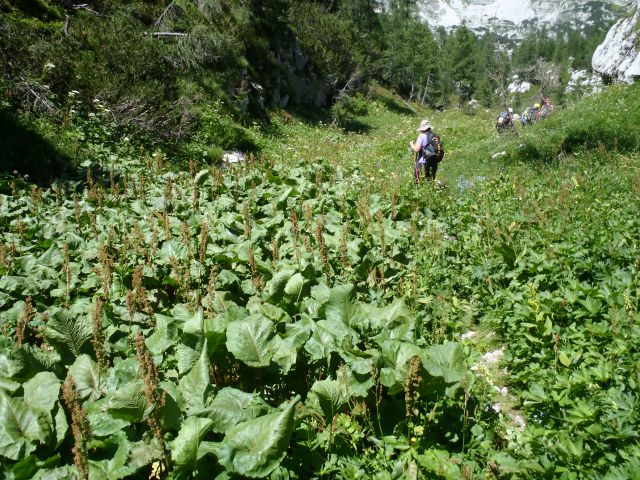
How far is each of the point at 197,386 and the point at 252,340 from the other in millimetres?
465

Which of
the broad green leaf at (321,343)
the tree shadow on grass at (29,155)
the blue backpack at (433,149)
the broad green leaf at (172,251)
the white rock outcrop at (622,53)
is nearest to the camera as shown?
the broad green leaf at (321,343)

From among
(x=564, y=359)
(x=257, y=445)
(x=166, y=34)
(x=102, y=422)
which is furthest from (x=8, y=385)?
(x=166, y=34)

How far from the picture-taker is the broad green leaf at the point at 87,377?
292cm

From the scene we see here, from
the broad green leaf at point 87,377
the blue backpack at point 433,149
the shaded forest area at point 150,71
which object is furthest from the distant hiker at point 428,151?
the broad green leaf at point 87,377

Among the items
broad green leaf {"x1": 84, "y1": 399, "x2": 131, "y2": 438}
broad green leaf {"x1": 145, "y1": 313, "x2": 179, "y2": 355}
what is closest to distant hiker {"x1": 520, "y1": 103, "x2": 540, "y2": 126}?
broad green leaf {"x1": 145, "y1": 313, "x2": 179, "y2": 355}

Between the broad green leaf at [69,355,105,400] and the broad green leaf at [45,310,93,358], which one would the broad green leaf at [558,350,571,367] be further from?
the broad green leaf at [45,310,93,358]

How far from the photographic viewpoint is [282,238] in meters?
5.75

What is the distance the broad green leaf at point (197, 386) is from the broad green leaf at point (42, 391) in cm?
72

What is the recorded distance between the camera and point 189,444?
2365 mm

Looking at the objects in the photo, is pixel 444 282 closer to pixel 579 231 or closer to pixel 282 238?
pixel 579 231

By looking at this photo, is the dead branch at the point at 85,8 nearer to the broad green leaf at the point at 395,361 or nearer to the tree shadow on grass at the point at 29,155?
the tree shadow on grass at the point at 29,155

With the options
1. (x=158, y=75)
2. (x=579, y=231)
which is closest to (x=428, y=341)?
(x=579, y=231)

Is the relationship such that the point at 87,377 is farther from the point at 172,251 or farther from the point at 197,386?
the point at 172,251

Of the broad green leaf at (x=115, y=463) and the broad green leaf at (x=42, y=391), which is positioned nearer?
the broad green leaf at (x=115, y=463)
